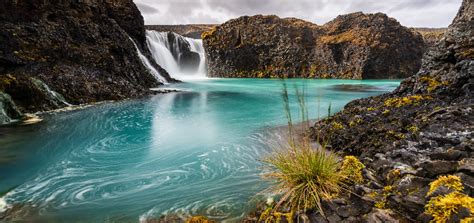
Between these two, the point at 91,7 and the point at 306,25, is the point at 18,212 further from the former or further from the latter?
the point at 306,25

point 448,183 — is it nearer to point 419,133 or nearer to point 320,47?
point 419,133

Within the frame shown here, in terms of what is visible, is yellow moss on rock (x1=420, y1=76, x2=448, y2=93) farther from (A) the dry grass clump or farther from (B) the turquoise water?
(A) the dry grass clump

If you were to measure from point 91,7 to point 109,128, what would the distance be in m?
22.0

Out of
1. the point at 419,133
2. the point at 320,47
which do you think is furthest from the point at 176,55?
the point at 419,133

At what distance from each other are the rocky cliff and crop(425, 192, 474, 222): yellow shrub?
2061cm

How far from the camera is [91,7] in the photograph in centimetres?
3123

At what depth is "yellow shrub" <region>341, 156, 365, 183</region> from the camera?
481 cm

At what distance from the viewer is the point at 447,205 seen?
130 inches

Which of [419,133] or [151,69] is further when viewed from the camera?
[151,69]

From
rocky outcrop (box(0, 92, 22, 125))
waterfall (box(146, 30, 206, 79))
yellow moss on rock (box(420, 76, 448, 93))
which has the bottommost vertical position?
rocky outcrop (box(0, 92, 22, 125))

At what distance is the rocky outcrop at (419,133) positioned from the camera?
160 inches

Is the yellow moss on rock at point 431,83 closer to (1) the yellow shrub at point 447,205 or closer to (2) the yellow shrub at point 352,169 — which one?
(2) the yellow shrub at point 352,169

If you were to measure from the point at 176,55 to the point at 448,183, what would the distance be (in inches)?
2590

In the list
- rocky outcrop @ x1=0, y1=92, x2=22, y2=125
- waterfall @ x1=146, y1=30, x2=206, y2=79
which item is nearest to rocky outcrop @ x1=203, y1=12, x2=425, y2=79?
waterfall @ x1=146, y1=30, x2=206, y2=79
